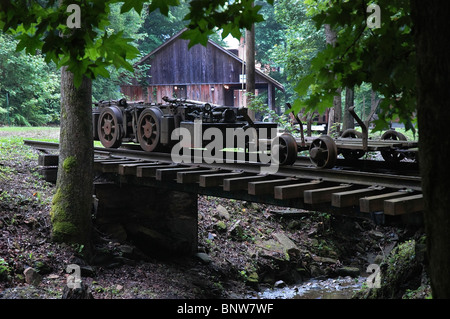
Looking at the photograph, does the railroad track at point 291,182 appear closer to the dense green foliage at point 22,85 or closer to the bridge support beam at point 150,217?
the bridge support beam at point 150,217

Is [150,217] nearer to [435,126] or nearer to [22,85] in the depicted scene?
[435,126]

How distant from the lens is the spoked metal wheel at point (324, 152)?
802 centimetres

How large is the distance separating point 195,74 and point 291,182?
Answer: 2437cm

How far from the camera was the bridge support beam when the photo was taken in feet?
35.7

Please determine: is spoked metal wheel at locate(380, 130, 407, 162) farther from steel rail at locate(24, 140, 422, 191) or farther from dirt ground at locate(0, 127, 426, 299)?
dirt ground at locate(0, 127, 426, 299)

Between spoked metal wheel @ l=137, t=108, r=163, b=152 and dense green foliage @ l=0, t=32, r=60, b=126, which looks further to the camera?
dense green foliage @ l=0, t=32, r=60, b=126

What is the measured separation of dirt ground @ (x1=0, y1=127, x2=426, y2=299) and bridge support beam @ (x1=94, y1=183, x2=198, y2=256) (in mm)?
327

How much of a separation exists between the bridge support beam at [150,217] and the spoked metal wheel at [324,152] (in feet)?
14.9

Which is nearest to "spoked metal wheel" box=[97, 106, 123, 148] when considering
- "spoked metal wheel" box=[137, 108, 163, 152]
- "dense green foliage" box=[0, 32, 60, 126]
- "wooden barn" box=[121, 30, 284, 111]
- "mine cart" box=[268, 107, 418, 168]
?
"spoked metal wheel" box=[137, 108, 163, 152]

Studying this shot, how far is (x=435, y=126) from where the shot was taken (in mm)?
2607

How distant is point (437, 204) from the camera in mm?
2635

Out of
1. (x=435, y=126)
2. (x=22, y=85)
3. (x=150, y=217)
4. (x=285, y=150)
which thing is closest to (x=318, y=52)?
(x=435, y=126)

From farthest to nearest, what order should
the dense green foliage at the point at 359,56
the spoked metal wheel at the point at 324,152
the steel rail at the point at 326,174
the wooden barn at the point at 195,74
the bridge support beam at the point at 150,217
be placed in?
the wooden barn at the point at 195,74 → the bridge support beam at the point at 150,217 → the spoked metal wheel at the point at 324,152 → the steel rail at the point at 326,174 → the dense green foliage at the point at 359,56

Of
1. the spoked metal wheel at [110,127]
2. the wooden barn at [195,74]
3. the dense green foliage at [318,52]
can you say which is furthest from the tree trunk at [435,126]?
the wooden barn at [195,74]
